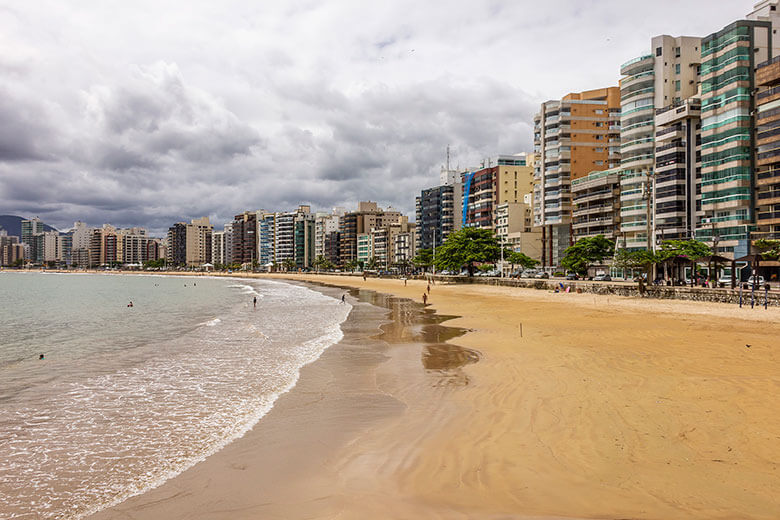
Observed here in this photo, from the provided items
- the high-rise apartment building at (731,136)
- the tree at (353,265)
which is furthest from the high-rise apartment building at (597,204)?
the tree at (353,265)

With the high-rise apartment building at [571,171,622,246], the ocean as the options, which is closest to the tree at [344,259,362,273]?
the high-rise apartment building at [571,171,622,246]

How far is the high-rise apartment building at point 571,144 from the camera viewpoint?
93.6 meters

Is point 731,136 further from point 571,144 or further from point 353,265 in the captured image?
point 353,265

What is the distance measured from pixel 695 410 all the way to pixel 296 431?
772 centimetres

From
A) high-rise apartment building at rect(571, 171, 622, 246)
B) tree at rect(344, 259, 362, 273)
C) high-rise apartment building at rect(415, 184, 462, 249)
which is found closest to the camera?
high-rise apartment building at rect(571, 171, 622, 246)

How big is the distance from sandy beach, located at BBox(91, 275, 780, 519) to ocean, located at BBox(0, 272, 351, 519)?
0.80 metres

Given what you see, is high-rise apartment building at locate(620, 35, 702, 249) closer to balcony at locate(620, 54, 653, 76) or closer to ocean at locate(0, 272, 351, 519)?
balcony at locate(620, 54, 653, 76)

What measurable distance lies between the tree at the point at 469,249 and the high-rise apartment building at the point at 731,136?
1092 inches

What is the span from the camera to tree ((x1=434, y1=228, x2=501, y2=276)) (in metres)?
75.6

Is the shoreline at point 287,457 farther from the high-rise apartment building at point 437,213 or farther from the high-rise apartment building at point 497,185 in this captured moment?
the high-rise apartment building at point 437,213

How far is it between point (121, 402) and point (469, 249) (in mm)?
66457

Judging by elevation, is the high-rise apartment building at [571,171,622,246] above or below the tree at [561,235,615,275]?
above

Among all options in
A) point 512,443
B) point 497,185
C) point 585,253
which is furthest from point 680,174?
point 512,443

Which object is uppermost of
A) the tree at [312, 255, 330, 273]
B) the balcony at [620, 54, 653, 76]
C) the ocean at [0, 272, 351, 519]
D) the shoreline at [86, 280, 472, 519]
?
the balcony at [620, 54, 653, 76]
